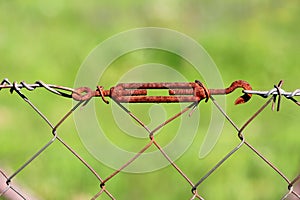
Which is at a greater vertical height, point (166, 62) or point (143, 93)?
point (166, 62)

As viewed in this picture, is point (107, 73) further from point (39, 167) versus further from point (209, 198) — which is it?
point (209, 198)

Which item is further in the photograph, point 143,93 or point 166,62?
point 166,62

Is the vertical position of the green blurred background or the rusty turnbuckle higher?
the green blurred background

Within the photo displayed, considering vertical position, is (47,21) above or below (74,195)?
above

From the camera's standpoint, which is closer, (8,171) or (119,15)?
(8,171)

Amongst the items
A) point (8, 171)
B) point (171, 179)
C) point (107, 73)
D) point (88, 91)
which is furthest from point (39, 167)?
point (88, 91)

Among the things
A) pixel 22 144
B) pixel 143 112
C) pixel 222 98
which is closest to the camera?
pixel 222 98

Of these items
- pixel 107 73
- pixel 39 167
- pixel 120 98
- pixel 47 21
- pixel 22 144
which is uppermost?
pixel 47 21

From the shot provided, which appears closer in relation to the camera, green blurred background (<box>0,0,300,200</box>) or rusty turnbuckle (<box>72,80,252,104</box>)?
rusty turnbuckle (<box>72,80,252,104</box>)
